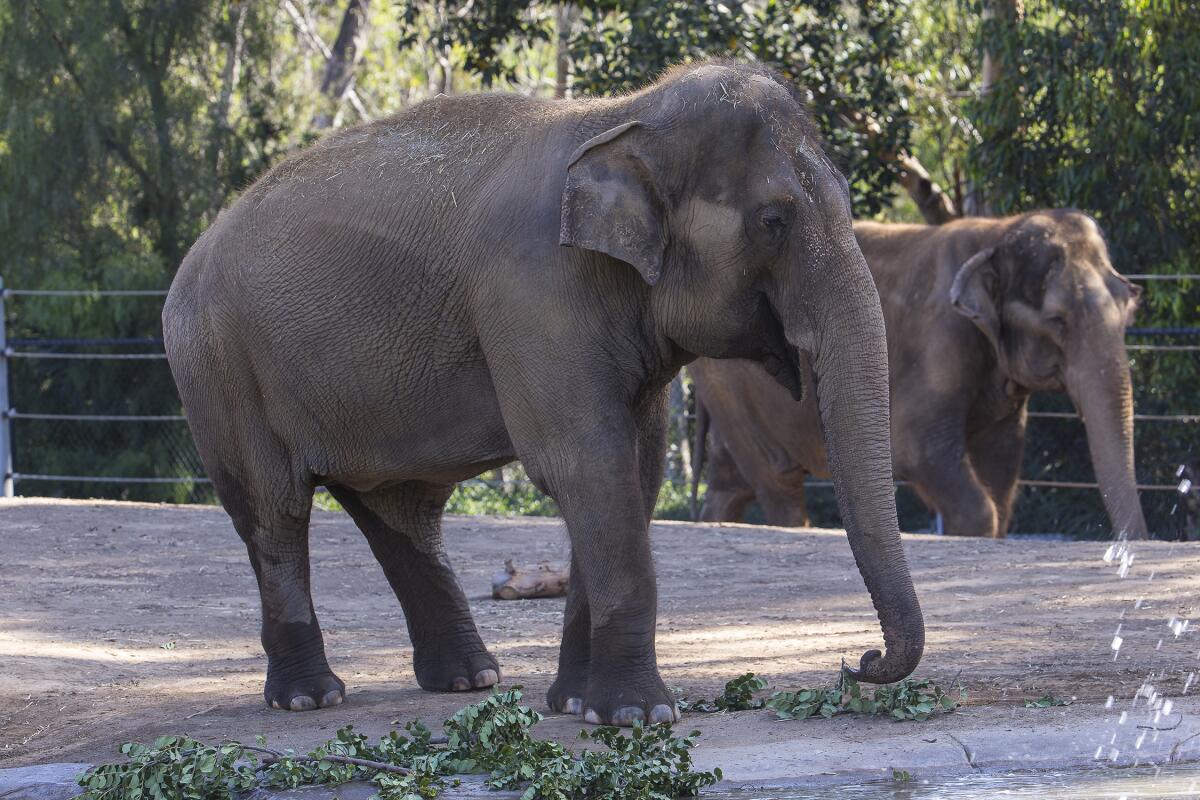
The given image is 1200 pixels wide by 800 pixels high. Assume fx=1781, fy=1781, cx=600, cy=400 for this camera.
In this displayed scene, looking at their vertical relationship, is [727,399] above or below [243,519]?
below

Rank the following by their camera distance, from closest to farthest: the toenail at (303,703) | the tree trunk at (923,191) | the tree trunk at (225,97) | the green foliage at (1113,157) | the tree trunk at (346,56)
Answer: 1. the toenail at (303,703)
2. the green foliage at (1113,157)
3. the tree trunk at (923,191)
4. the tree trunk at (225,97)
5. the tree trunk at (346,56)

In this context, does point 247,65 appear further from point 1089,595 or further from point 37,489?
point 1089,595

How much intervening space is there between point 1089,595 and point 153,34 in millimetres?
12735

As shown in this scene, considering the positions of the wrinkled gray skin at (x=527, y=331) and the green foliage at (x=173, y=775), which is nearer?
the green foliage at (x=173, y=775)

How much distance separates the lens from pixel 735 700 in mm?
5348

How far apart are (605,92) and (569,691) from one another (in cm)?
873

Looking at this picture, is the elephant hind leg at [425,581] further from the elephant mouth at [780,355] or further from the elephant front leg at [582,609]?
the elephant mouth at [780,355]

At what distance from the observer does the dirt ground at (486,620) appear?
18.5 feet

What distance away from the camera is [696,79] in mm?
4980

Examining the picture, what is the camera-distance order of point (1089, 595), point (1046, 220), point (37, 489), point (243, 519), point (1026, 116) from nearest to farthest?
point (243, 519) < point (1089, 595) < point (1046, 220) < point (1026, 116) < point (37, 489)

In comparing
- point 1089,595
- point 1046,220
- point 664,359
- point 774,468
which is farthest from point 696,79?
point 774,468

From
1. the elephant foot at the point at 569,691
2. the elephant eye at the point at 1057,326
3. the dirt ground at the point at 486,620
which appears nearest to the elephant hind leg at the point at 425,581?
the dirt ground at the point at 486,620

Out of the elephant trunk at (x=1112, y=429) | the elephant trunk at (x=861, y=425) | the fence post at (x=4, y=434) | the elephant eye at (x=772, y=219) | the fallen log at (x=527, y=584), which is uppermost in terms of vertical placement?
the elephant eye at (x=772, y=219)

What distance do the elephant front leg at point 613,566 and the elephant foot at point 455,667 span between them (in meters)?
1.01
